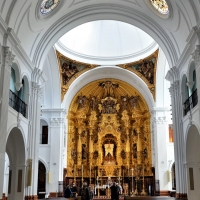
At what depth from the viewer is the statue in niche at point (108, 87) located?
84.2ft

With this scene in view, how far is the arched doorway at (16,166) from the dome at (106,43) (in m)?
10.3

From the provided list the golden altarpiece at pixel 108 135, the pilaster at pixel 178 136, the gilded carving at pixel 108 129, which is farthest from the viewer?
the gilded carving at pixel 108 129

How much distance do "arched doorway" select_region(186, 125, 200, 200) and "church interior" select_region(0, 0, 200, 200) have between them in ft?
0.14

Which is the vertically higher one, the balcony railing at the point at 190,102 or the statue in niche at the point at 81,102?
the statue in niche at the point at 81,102

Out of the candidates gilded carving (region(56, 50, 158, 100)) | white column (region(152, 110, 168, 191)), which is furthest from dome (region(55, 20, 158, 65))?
white column (region(152, 110, 168, 191))

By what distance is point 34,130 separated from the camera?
14523 mm

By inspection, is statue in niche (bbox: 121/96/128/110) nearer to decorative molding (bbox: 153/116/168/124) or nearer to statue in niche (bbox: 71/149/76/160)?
decorative molding (bbox: 153/116/168/124)

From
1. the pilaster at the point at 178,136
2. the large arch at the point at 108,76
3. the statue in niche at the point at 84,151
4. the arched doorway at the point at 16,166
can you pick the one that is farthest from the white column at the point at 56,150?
the pilaster at the point at 178,136

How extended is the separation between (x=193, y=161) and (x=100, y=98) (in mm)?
13909

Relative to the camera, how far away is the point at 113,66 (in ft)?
77.2

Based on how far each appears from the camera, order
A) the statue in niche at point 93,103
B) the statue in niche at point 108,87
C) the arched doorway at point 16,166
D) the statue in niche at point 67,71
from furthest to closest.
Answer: the statue in niche at point 93,103 → the statue in niche at point 108,87 → the statue in niche at point 67,71 → the arched doorway at point 16,166

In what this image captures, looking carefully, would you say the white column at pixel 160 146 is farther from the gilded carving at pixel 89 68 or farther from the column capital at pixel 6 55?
the column capital at pixel 6 55

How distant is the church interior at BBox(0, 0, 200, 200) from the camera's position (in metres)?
13.0

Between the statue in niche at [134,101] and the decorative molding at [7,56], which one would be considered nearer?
the decorative molding at [7,56]
